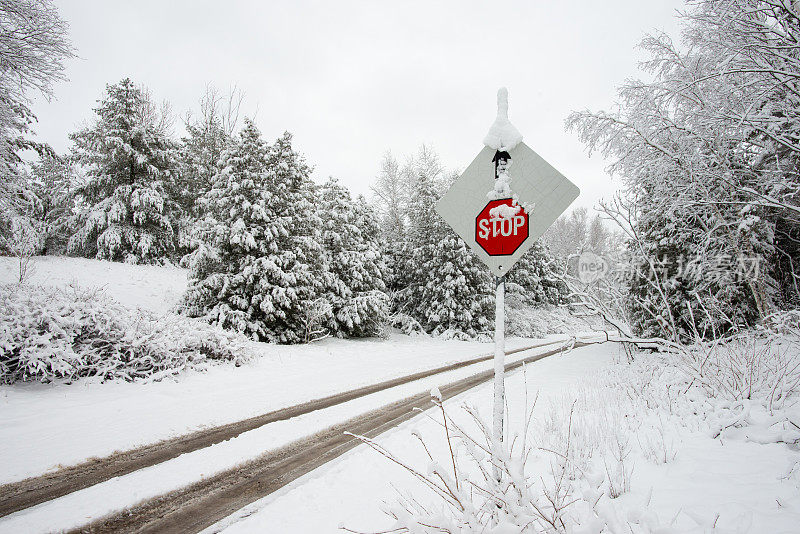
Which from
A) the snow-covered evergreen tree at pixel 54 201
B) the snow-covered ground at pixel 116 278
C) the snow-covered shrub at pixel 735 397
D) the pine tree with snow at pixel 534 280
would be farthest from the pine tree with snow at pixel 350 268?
the snow-covered evergreen tree at pixel 54 201

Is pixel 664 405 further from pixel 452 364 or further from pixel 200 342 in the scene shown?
pixel 200 342

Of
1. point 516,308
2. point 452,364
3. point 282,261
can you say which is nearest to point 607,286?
point 452,364

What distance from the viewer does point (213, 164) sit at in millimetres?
25172

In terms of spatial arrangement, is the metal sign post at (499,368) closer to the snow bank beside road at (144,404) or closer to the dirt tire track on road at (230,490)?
the dirt tire track on road at (230,490)

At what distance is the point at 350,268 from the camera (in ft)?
61.7

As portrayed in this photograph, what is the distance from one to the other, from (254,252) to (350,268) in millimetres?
5340

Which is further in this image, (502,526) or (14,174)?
(14,174)

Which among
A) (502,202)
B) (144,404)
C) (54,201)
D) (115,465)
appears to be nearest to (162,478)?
(115,465)

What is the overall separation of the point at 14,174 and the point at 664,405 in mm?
16992

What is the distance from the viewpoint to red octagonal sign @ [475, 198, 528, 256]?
2520 mm

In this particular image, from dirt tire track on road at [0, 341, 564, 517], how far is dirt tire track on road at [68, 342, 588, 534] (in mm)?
929

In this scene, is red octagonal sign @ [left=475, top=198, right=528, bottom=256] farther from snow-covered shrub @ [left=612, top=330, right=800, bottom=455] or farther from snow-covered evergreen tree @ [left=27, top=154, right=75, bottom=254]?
snow-covered evergreen tree @ [left=27, top=154, right=75, bottom=254]

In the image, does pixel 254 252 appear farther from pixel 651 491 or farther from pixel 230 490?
pixel 651 491

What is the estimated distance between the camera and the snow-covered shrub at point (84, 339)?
22.3 feet
